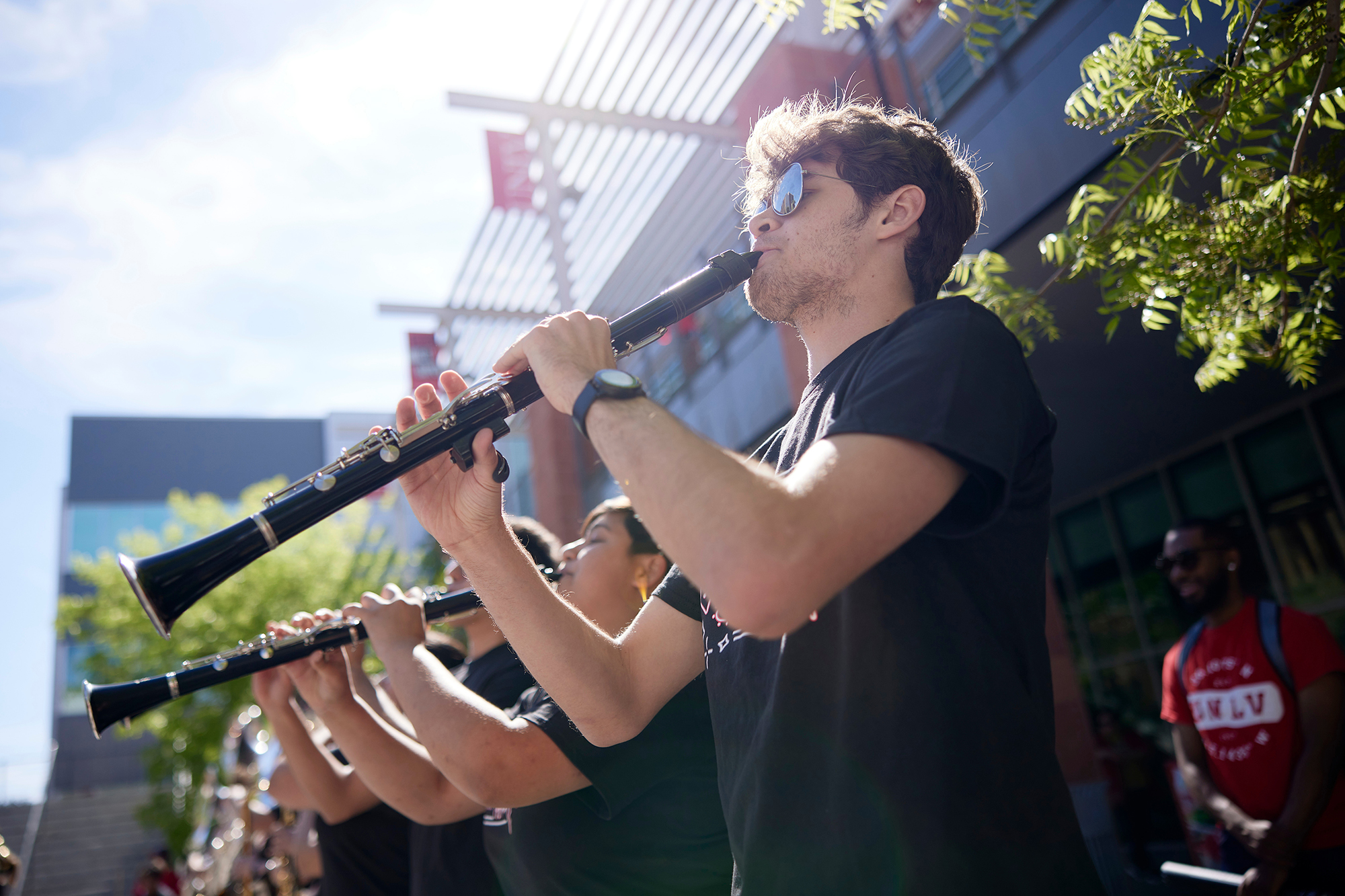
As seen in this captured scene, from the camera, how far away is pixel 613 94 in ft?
27.8

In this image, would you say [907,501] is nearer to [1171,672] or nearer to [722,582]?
[722,582]

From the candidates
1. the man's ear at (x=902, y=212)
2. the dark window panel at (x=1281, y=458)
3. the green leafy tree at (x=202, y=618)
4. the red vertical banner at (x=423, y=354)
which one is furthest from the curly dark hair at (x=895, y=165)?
the green leafy tree at (x=202, y=618)

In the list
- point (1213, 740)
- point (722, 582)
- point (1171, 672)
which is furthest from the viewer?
point (1171, 672)

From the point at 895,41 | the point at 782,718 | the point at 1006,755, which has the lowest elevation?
the point at 1006,755

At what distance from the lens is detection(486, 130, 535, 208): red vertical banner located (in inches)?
377

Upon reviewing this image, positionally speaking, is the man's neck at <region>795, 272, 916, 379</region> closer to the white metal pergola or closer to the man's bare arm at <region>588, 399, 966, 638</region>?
the man's bare arm at <region>588, 399, 966, 638</region>

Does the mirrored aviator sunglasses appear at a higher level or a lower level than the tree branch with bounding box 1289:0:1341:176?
lower

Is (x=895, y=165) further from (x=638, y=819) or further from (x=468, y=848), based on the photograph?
(x=468, y=848)

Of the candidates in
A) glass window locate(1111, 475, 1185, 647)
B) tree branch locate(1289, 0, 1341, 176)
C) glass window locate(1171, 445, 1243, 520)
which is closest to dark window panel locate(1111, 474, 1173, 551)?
glass window locate(1111, 475, 1185, 647)

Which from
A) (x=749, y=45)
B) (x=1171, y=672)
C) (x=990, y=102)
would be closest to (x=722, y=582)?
(x=1171, y=672)

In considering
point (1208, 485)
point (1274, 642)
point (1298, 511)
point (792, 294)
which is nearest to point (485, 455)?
point (792, 294)

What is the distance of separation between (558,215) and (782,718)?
28.2ft

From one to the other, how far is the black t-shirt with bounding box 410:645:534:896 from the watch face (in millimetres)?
1962

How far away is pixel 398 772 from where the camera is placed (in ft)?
9.41
